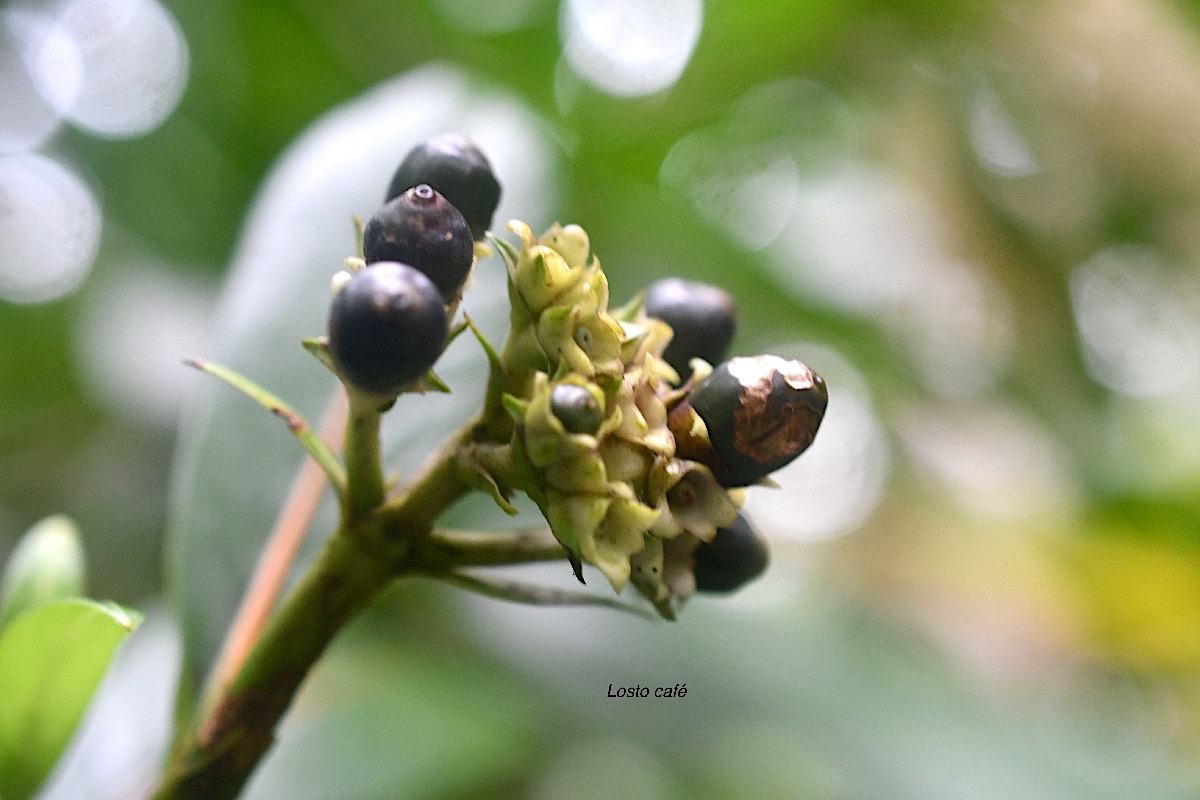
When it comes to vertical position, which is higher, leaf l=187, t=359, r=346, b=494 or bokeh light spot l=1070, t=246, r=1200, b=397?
leaf l=187, t=359, r=346, b=494

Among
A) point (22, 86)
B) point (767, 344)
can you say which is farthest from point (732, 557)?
point (22, 86)

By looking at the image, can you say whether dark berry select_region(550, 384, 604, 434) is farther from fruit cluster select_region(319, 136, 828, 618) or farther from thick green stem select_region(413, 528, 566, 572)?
thick green stem select_region(413, 528, 566, 572)

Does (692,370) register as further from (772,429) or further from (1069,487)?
(1069,487)

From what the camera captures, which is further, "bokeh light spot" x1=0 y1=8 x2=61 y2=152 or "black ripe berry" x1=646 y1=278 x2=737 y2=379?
"bokeh light spot" x1=0 y1=8 x2=61 y2=152

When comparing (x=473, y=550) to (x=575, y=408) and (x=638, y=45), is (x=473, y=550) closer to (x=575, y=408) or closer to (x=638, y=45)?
(x=575, y=408)

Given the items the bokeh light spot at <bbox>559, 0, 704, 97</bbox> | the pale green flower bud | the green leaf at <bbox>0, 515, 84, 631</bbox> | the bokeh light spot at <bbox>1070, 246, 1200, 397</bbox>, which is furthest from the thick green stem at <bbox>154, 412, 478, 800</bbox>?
the bokeh light spot at <bbox>1070, 246, 1200, 397</bbox>

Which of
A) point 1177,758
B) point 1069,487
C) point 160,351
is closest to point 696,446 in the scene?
point 160,351

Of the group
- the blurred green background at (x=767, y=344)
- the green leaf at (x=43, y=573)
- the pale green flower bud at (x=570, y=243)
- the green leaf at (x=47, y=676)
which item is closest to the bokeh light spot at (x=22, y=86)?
the blurred green background at (x=767, y=344)
